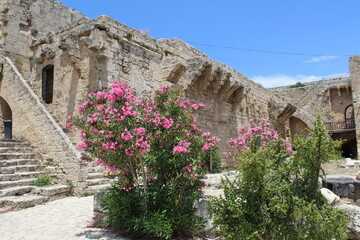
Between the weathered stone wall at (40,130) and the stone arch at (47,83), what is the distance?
940mm

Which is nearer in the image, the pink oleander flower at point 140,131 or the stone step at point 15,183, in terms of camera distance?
the pink oleander flower at point 140,131

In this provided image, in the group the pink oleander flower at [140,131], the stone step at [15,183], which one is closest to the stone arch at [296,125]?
the stone step at [15,183]

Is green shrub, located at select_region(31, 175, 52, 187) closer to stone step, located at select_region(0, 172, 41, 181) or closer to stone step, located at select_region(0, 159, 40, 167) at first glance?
stone step, located at select_region(0, 172, 41, 181)

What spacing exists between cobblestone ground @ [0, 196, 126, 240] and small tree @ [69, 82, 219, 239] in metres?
0.50

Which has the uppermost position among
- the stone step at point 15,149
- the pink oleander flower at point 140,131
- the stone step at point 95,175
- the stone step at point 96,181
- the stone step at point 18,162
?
the pink oleander flower at point 140,131

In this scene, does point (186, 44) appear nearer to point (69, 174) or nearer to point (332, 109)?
point (69, 174)

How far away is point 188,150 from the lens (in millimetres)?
4340

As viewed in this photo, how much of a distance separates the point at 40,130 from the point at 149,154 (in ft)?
19.0

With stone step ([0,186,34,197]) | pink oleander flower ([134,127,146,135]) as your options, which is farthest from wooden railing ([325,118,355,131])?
pink oleander flower ([134,127,146,135])

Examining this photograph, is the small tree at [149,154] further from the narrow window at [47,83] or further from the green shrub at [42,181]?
the narrow window at [47,83]

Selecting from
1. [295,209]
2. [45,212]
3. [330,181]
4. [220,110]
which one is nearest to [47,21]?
[220,110]

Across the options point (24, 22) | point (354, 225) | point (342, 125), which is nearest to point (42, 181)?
point (354, 225)

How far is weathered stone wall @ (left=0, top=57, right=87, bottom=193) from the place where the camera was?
8031 millimetres

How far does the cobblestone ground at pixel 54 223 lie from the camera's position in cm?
456
